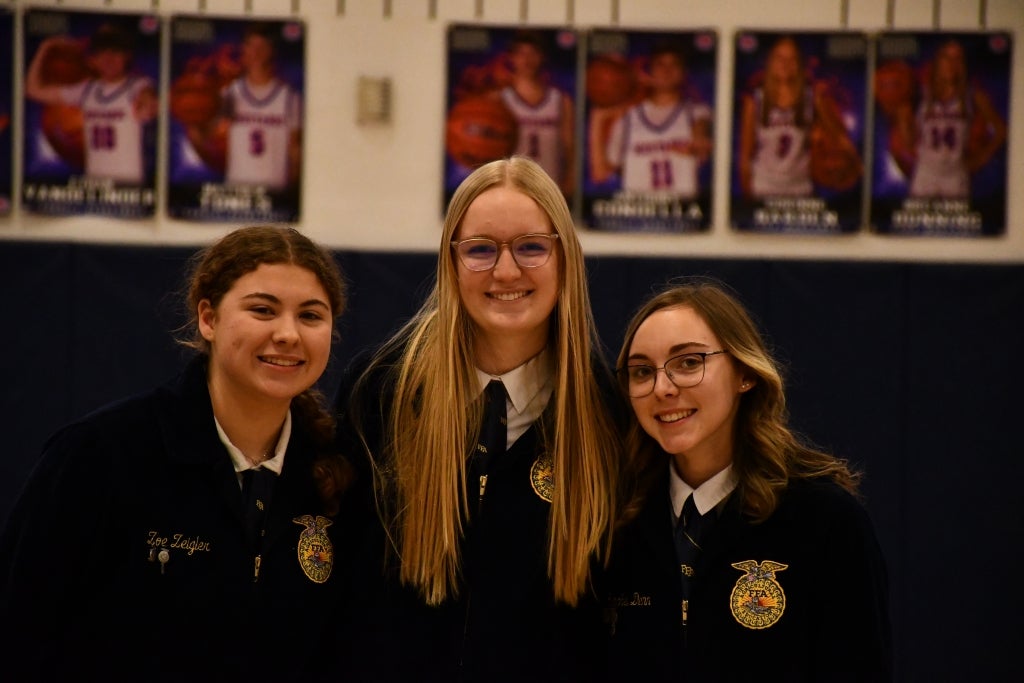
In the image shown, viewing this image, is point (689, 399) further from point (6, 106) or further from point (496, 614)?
point (6, 106)

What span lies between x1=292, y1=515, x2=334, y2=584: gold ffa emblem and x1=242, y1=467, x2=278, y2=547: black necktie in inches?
3.7

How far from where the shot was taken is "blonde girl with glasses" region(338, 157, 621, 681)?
254 cm

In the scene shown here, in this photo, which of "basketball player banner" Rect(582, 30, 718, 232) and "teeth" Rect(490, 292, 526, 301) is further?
"basketball player banner" Rect(582, 30, 718, 232)

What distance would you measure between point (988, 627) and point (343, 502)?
4.53 meters

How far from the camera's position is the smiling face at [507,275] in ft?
8.51

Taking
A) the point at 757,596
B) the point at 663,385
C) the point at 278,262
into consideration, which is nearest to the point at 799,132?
the point at 663,385

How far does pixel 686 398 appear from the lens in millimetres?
2572

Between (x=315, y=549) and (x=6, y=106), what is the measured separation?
4.69m

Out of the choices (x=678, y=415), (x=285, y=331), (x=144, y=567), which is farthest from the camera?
(x=678, y=415)

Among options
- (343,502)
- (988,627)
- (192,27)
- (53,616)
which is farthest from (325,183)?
(988,627)

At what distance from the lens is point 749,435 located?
8.71ft

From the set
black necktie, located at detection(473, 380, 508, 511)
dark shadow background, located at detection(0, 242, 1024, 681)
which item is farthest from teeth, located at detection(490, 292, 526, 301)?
dark shadow background, located at detection(0, 242, 1024, 681)

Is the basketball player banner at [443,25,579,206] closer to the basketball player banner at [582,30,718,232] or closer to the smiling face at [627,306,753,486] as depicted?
the basketball player banner at [582,30,718,232]

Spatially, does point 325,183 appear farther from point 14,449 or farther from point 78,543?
point 78,543
